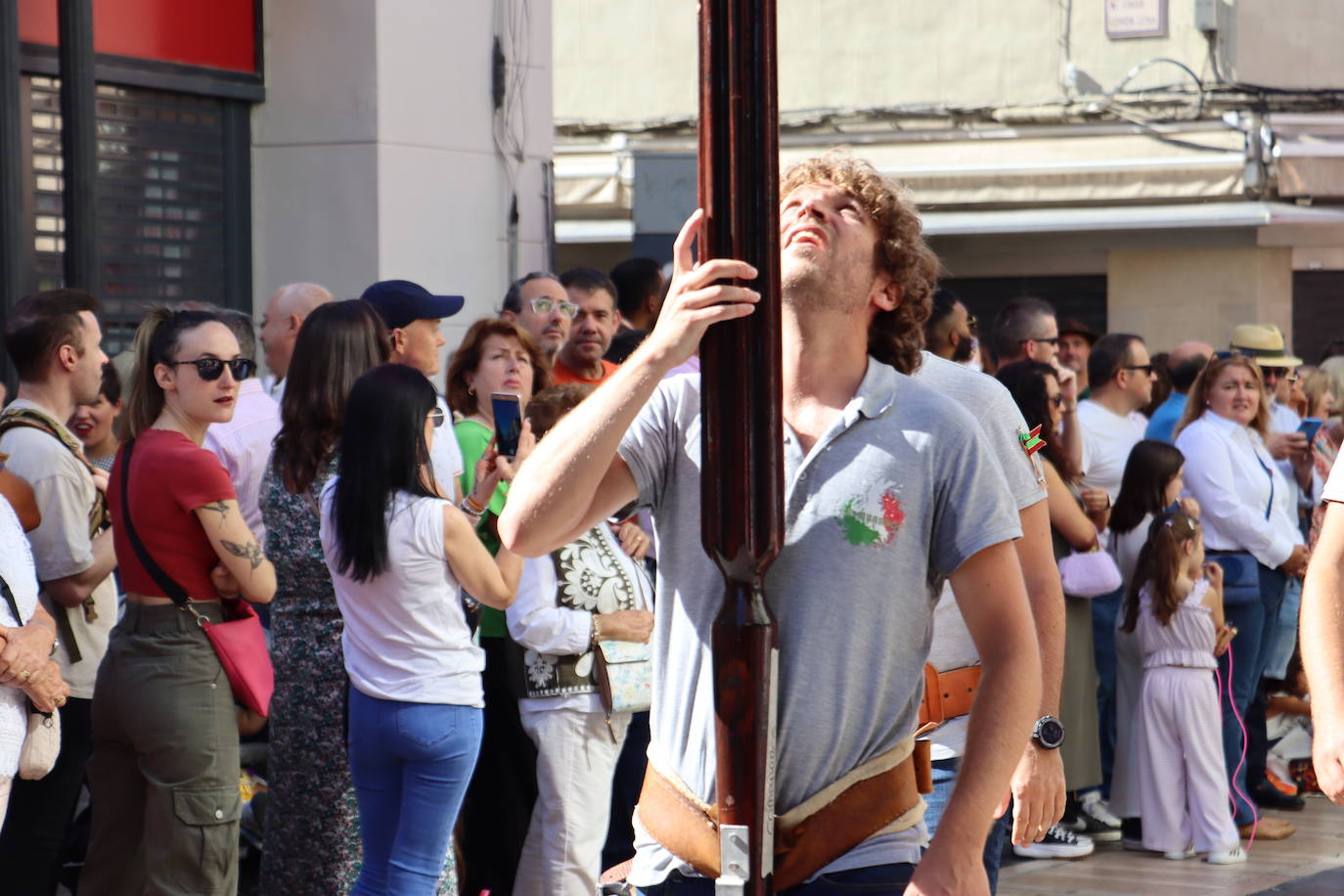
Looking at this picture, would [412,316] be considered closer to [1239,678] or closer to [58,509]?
[58,509]

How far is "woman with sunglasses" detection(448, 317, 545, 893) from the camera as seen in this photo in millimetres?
5941

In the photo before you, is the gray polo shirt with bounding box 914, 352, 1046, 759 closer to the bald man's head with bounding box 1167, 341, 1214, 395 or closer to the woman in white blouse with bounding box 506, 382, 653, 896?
the woman in white blouse with bounding box 506, 382, 653, 896

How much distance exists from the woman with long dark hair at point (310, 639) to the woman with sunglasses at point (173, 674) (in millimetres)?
124

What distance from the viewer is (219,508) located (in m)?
5.19

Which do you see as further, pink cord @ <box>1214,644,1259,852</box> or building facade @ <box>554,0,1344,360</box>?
building facade @ <box>554,0,1344,360</box>

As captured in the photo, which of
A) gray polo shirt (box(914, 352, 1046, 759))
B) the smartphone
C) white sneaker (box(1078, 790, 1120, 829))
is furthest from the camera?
white sneaker (box(1078, 790, 1120, 829))

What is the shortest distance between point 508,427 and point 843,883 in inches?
120

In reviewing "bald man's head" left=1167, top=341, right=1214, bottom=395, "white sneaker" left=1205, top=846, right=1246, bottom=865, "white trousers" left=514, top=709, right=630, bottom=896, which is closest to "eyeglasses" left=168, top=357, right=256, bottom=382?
"white trousers" left=514, top=709, right=630, bottom=896

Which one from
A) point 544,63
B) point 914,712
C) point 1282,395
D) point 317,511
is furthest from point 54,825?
point 1282,395

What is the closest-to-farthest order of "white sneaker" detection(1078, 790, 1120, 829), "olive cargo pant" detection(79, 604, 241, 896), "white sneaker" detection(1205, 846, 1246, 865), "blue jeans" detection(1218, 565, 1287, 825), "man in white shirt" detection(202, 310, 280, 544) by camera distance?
"olive cargo pant" detection(79, 604, 241, 896) → "man in white shirt" detection(202, 310, 280, 544) → "white sneaker" detection(1205, 846, 1246, 865) → "white sneaker" detection(1078, 790, 1120, 829) → "blue jeans" detection(1218, 565, 1287, 825)

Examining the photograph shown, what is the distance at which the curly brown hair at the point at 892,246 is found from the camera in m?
2.93

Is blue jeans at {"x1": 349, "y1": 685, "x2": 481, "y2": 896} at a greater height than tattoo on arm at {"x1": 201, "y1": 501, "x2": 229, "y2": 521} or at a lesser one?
lesser

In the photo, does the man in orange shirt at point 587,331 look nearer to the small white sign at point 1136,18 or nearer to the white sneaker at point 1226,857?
the white sneaker at point 1226,857

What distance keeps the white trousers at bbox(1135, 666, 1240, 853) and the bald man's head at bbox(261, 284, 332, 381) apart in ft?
12.4
